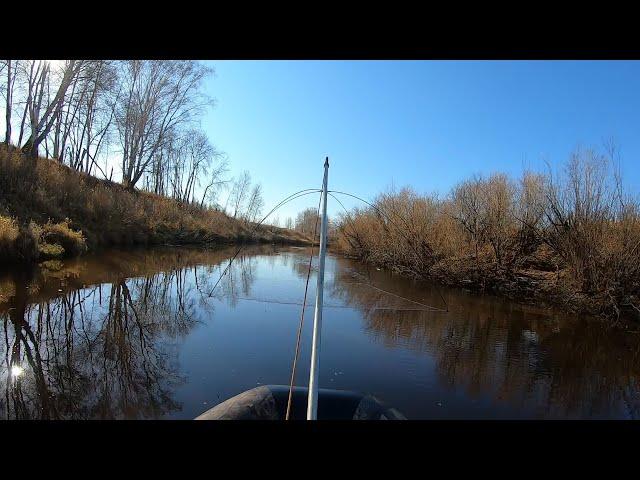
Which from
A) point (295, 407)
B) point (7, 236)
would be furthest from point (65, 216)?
point (295, 407)

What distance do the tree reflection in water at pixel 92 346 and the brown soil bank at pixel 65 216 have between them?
88.6 inches

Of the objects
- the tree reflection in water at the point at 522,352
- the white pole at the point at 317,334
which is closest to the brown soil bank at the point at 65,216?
the tree reflection in water at the point at 522,352

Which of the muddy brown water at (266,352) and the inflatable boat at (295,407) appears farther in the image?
the muddy brown water at (266,352)

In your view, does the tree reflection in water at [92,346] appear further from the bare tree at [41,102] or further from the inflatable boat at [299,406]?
the bare tree at [41,102]

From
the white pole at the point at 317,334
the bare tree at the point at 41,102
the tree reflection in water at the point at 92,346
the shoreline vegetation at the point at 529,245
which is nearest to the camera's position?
the white pole at the point at 317,334

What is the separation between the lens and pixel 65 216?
1722 cm

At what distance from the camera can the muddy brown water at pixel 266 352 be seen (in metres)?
4.84

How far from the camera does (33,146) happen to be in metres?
20.5

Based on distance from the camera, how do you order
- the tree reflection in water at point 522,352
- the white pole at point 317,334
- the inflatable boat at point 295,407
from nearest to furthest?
the white pole at point 317,334
the inflatable boat at point 295,407
the tree reflection in water at point 522,352

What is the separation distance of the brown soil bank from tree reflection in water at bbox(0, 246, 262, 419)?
7.38 feet

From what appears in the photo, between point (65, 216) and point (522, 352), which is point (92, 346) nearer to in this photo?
point (522, 352)

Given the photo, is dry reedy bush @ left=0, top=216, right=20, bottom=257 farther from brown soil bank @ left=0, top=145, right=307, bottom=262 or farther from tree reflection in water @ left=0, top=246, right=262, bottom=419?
tree reflection in water @ left=0, top=246, right=262, bottom=419
